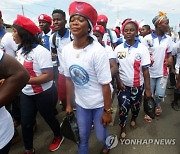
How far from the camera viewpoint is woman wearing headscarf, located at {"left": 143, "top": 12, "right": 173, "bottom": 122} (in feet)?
14.1

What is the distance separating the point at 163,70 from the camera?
4410 mm

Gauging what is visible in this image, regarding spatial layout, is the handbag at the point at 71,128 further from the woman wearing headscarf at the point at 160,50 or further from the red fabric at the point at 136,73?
the woman wearing headscarf at the point at 160,50

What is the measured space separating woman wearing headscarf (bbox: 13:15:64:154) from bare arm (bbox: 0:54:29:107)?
1296 mm

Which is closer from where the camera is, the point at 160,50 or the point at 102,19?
the point at 160,50

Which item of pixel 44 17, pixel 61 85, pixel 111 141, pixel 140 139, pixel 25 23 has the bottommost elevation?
pixel 140 139

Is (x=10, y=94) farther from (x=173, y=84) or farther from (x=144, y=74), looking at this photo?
(x=173, y=84)

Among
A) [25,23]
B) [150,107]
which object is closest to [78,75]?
[25,23]

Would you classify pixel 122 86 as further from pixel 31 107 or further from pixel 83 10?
pixel 83 10

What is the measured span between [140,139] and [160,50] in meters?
1.65

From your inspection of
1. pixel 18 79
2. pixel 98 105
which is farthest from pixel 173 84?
pixel 18 79

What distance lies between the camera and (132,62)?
137 inches

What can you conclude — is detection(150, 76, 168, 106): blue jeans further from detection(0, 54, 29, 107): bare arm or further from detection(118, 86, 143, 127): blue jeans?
detection(0, 54, 29, 107): bare arm

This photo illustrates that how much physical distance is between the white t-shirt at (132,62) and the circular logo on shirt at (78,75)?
1.15 m

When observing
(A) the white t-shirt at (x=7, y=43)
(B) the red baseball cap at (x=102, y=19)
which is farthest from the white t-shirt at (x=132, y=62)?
(B) the red baseball cap at (x=102, y=19)
